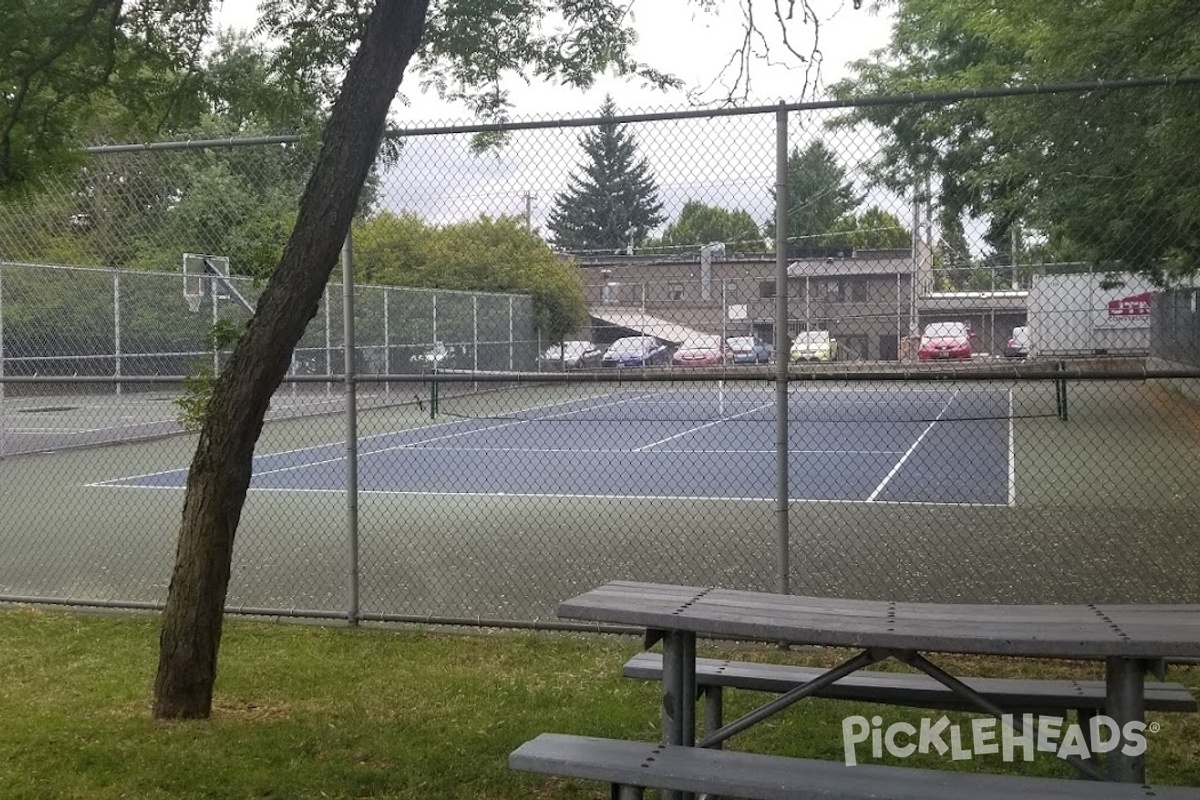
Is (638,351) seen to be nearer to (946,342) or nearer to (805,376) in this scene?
(805,376)

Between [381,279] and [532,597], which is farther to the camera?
[381,279]

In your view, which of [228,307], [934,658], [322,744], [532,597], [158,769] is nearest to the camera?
[158,769]

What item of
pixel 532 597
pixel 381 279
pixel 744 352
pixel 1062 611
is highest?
pixel 381 279

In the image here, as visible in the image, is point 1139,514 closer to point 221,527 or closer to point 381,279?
point 381,279

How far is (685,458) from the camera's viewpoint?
61.5ft

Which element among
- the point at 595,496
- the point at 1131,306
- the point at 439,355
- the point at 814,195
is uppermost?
the point at 814,195

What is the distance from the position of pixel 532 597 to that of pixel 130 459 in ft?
42.3

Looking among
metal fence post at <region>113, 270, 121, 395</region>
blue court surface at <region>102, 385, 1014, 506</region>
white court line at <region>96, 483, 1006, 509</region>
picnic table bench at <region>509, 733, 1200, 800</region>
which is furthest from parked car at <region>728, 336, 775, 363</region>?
metal fence post at <region>113, 270, 121, 395</region>

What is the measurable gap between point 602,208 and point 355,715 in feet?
11.6

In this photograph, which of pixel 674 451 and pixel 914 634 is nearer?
pixel 914 634

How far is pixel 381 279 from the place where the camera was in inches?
471

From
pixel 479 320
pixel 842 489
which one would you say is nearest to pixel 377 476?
pixel 842 489
